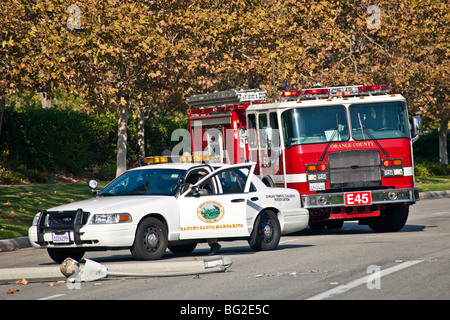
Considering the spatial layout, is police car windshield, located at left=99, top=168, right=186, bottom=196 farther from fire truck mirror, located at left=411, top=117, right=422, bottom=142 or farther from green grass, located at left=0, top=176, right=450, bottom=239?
fire truck mirror, located at left=411, top=117, right=422, bottom=142

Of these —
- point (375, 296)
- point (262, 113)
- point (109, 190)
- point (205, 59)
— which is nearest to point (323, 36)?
point (205, 59)

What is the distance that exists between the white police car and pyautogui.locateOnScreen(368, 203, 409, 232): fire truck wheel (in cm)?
366

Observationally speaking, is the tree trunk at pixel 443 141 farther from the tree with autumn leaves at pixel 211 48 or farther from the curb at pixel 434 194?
the curb at pixel 434 194

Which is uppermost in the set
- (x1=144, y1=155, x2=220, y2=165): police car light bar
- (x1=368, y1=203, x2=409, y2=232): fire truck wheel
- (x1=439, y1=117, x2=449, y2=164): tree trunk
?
(x1=439, y1=117, x2=449, y2=164): tree trunk

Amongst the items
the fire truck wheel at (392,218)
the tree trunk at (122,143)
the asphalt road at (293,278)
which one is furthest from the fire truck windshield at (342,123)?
the tree trunk at (122,143)

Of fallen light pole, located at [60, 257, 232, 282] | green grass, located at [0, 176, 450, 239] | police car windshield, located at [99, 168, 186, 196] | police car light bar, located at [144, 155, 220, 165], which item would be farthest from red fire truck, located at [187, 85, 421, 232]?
fallen light pole, located at [60, 257, 232, 282]

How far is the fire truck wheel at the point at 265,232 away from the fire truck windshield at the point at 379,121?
3.90 meters

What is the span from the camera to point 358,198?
17250mm

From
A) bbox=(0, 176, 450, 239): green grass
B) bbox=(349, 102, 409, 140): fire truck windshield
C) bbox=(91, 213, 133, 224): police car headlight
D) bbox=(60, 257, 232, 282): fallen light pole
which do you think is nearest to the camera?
bbox=(60, 257, 232, 282): fallen light pole

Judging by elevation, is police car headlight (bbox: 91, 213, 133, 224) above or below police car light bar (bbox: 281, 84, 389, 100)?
below

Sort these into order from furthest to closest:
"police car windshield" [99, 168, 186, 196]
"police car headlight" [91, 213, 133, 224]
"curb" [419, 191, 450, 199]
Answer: "curb" [419, 191, 450, 199]
"police car windshield" [99, 168, 186, 196]
"police car headlight" [91, 213, 133, 224]

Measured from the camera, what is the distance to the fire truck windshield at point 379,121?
57.9 feet

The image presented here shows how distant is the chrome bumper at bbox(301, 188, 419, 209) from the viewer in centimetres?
1711

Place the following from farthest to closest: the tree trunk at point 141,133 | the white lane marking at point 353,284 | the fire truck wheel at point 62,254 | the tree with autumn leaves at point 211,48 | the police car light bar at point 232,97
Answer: the tree trunk at point 141,133
the tree with autumn leaves at point 211,48
the police car light bar at point 232,97
the fire truck wheel at point 62,254
the white lane marking at point 353,284
